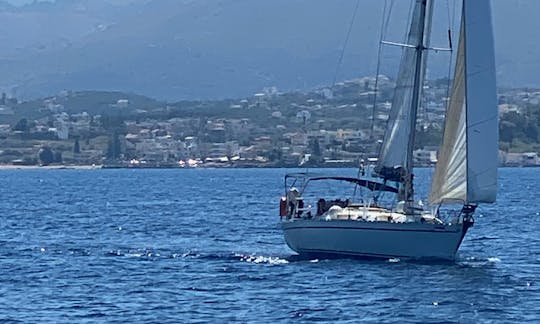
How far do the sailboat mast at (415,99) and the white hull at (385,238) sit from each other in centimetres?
243

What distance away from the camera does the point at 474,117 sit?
55.3m

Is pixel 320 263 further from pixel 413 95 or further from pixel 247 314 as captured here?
pixel 247 314

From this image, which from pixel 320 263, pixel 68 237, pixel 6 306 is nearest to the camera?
pixel 6 306

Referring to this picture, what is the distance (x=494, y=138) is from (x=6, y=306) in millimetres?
17829

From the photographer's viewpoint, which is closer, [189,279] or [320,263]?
[189,279]

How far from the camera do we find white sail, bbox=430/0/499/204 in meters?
55.2

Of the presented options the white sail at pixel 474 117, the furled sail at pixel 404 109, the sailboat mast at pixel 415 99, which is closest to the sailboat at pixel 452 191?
the white sail at pixel 474 117

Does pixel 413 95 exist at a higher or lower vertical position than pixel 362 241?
higher

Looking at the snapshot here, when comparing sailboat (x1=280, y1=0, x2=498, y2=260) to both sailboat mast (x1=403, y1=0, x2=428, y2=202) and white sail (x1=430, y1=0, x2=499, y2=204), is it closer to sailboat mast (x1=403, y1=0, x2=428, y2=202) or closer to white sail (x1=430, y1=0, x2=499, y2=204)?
white sail (x1=430, y1=0, x2=499, y2=204)

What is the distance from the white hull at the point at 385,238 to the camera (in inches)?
2170

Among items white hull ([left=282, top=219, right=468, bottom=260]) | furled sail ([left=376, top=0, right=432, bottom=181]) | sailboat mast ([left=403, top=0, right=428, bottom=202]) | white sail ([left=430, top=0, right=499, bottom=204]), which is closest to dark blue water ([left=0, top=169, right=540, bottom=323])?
white hull ([left=282, top=219, right=468, bottom=260])

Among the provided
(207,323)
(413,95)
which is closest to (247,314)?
(207,323)

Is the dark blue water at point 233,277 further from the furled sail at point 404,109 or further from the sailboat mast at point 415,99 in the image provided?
the furled sail at point 404,109

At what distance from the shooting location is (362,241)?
5612 centimetres
